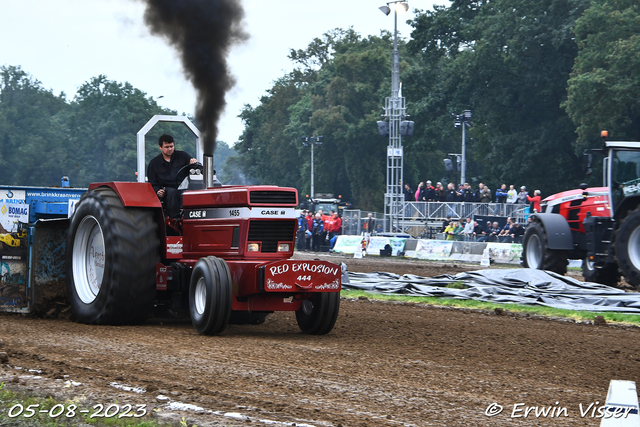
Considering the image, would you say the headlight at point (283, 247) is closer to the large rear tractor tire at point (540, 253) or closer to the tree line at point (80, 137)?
the large rear tractor tire at point (540, 253)

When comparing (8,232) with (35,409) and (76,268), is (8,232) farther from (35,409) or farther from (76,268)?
(35,409)

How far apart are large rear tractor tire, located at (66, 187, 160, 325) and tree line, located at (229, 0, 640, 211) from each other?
32.7m

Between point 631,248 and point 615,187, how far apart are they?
1.55m

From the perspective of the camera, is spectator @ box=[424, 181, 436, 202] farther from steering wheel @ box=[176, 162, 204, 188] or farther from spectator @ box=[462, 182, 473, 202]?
steering wheel @ box=[176, 162, 204, 188]

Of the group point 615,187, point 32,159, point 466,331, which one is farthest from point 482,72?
point 32,159

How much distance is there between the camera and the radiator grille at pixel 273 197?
9.04 m

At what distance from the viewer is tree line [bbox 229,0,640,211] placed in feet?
129

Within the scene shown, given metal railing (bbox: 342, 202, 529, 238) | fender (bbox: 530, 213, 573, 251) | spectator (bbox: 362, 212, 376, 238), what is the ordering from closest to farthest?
fender (bbox: 530, 213, 573, 251) → metal railing (bbox: 342, 202, 529, 238) → spectator (bbox: 362, 212, 376, 238)

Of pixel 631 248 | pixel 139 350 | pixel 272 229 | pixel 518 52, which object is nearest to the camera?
pixel 139 350

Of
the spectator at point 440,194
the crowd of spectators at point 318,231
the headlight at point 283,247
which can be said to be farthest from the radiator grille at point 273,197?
the crowd of spectators at point 318,231

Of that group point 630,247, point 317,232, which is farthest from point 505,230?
point 630,247

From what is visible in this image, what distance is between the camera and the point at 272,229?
9227 mm

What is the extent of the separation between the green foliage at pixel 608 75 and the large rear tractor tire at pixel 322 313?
3198cm

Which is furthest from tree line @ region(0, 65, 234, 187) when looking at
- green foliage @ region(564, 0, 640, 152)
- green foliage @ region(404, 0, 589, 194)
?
green foliage @ region(564, 0, 640, 152)
